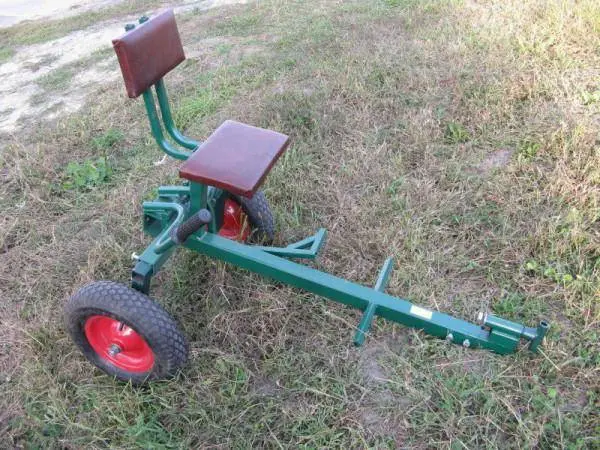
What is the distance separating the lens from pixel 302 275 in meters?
2.07

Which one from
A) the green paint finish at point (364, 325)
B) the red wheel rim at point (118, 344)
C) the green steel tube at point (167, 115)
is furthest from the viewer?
the green steel tube at point (167, 115)

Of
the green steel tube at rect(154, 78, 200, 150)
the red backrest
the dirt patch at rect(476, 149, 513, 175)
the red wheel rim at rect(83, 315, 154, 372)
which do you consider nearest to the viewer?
the red backrest

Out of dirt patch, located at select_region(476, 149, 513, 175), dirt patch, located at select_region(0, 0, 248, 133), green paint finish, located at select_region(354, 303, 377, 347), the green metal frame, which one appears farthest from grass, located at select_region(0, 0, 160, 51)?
green paint finish, located at select_region(354, 303, 377, 347)

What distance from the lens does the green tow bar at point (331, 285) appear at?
75.7 inches

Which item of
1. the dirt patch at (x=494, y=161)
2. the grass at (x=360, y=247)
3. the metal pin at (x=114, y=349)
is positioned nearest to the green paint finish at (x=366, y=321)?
the grass at (x=360, y=247)

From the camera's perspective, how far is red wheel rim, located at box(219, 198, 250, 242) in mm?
2666

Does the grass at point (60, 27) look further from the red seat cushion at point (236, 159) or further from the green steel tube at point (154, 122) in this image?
the red seat cushion at point (236, 159)

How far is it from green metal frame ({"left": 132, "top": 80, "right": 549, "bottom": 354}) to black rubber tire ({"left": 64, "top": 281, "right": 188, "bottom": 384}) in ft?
0.35

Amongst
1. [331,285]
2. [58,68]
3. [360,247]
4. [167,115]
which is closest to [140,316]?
[331,285]

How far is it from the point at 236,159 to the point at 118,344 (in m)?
0.93

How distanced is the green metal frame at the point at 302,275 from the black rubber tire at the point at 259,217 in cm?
25

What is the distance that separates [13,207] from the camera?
3.29m

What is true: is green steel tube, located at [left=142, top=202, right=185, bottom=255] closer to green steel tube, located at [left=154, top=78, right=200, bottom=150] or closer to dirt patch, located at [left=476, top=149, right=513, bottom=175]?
green steel tube, located at [left=154, top=78, right=200, bottom=150]

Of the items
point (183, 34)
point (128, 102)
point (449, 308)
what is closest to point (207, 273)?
point (449, 308)
